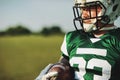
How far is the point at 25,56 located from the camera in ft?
45.3

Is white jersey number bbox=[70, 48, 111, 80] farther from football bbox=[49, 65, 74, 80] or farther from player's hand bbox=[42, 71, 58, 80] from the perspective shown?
player's hand bbox=[42, 71, 58, 80]

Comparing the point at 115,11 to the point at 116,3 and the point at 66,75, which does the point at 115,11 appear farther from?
the point at 66,75

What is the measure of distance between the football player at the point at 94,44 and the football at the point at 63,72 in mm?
10

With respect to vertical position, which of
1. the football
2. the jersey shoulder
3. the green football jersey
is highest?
the jersey shoulder

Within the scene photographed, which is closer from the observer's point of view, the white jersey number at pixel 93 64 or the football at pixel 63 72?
the white jersey number at pixel 93 64

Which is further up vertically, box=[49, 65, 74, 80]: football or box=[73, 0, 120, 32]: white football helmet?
box=[73, 0, 120, 32]: white football helmet

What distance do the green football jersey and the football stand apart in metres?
0.04

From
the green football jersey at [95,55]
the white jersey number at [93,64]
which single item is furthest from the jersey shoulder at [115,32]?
the white jersey number at [93,64]

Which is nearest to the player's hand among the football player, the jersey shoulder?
the football player

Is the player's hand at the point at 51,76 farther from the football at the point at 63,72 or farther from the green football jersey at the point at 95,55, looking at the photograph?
the green football jersey at the point at 95,55

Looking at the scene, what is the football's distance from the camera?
158 inches

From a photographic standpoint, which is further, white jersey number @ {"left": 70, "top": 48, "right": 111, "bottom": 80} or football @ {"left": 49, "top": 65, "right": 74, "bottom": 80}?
football @ {"left": 49, "top": 65, "right": 74, "bottom": 80}

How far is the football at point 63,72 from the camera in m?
4.01

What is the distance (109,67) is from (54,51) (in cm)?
1039
